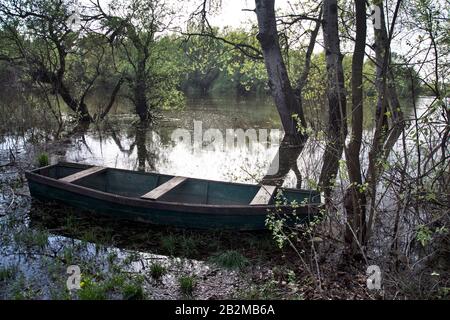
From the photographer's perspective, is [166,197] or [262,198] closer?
[262,198]

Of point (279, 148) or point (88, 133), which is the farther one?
point (88, 133)

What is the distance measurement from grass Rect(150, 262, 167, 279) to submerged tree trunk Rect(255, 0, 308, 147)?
6.10m

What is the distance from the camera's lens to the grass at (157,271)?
412 cm

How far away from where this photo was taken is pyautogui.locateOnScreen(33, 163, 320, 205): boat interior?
557cm

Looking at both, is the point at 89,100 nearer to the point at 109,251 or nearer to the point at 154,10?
the point at 154,10

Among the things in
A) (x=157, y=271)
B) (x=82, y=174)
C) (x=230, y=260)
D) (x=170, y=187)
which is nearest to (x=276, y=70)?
(x=170, y=187)

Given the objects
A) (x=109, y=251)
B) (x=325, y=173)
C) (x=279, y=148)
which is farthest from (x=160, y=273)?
(x=279, y=148)

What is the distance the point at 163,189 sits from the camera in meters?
5.75

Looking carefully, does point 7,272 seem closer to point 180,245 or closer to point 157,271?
point 157,271

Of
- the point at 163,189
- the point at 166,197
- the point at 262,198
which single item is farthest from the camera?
the point at 166,197

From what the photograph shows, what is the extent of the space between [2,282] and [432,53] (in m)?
5.00

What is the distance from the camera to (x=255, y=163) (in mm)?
9719

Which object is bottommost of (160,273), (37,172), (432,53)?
(160,273)

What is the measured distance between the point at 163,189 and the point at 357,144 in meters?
3.02
